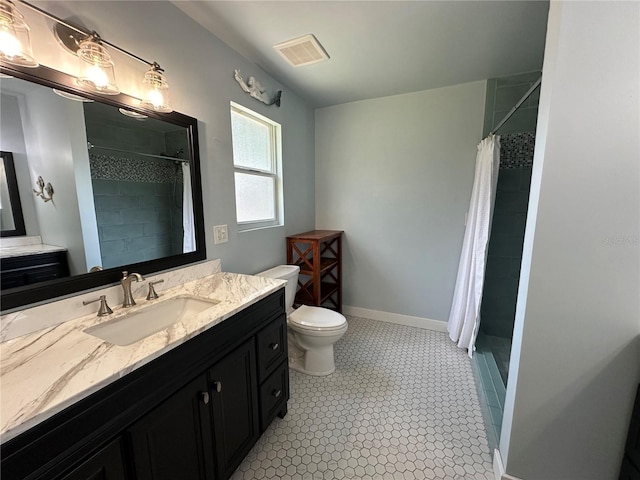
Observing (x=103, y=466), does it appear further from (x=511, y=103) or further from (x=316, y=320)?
(x=511, y=103)

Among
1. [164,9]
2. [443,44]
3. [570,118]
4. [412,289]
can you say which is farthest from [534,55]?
[164,9]

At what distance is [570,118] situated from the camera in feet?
3.21

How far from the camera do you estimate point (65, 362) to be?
0.76m

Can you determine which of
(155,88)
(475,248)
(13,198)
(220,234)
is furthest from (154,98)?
(475,248)

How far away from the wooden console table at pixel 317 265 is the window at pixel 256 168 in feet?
1.10

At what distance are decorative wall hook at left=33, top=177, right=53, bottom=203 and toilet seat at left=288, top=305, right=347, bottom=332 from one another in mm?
1430

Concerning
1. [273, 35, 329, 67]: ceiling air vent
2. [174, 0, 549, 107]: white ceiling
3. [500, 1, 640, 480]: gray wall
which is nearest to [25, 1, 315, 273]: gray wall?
[174, 0, 549, 107]: white ceiling

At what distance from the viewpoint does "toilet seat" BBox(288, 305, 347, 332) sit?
185cm

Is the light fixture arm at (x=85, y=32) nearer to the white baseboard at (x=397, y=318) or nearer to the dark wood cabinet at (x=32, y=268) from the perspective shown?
the dark wood cabinet at (x=32, y=268)

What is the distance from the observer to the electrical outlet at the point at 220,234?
1.74 metres

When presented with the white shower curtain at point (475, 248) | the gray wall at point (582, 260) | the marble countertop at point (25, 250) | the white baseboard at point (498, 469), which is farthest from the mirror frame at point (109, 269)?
the white shower curtain at point (475, 248)

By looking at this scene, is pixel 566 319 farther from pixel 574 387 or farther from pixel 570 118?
pixel 570 118

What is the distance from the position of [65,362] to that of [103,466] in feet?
0.98

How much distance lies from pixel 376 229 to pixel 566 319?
5.93 ft
